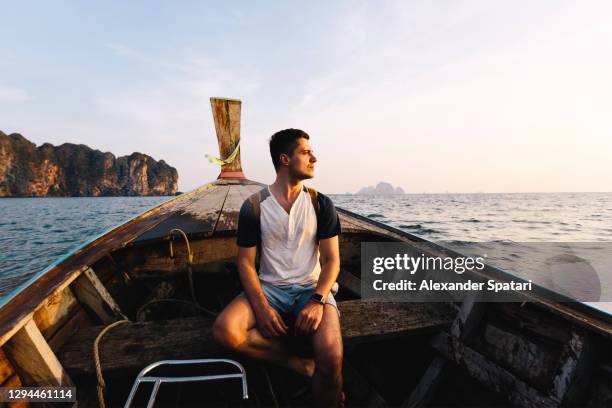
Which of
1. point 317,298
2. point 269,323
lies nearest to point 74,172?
point 269,323

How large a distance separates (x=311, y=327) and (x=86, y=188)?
484ft

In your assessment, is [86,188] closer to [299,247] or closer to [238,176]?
[238,176]

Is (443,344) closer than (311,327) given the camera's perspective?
No

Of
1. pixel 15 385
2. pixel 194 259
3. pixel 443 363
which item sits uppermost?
pixel 194 259

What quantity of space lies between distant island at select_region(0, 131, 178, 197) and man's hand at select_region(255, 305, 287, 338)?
5486 inches

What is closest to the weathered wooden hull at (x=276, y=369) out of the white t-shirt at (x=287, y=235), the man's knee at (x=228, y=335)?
the man's knee at (x=228, y=335)

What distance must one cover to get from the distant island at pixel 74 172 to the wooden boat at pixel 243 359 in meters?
138

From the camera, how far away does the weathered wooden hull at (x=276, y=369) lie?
1.61 metres

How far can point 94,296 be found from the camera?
7.89 ft

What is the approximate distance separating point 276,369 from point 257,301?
871mm

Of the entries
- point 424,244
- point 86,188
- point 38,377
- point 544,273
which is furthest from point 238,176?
point 86,188

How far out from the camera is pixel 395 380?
264 centimetres

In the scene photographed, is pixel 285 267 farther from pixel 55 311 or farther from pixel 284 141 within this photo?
pixel 55 311

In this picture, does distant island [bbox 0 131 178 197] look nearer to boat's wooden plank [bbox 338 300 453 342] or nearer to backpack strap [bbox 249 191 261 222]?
backpack strap [bbox 249 191 261 222]
